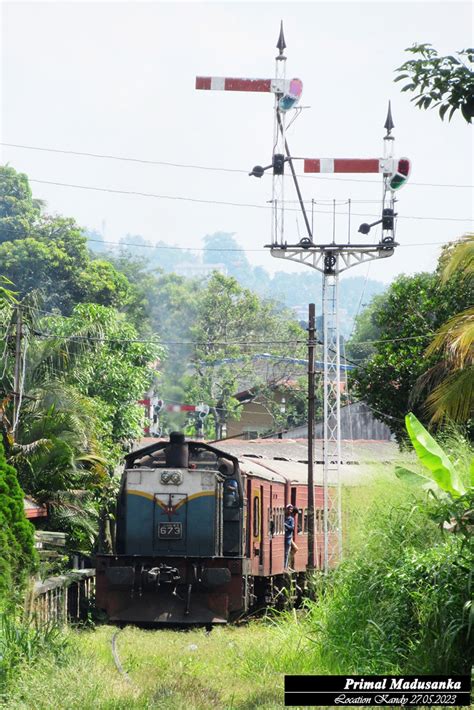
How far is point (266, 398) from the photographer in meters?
53.6

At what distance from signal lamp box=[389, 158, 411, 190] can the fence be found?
398 inches

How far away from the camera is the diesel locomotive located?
61.0 ft

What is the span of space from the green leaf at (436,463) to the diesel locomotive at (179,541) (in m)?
6.42

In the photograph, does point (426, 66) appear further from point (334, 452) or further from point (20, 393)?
point (334, 452)

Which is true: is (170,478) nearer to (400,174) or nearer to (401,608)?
(401,608)

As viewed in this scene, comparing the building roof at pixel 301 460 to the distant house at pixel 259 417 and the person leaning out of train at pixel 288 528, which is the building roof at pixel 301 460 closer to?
the person leaning out of train at pixel 288 528

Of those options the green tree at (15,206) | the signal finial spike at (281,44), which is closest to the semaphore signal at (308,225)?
the signal finial spike at (281,44)

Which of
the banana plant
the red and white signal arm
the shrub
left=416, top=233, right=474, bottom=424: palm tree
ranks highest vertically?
the red and white signal arm

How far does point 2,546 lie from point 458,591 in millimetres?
5791

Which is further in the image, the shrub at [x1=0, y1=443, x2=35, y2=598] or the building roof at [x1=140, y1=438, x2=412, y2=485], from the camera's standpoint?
the building roof at [x1=140, y1=438, x2=412, y2=485]

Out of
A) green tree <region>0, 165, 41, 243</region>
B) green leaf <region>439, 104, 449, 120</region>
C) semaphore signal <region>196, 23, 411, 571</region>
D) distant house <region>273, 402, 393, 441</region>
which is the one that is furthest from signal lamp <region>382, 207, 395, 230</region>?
distant house <region>273, 402, 393, 441</region>

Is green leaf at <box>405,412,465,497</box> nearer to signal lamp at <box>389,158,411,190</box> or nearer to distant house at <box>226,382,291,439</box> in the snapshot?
signal lamp at <box>389,158,411,190</box>

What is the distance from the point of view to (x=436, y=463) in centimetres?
1233

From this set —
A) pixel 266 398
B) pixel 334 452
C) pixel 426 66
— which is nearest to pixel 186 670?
pixel 426 66
